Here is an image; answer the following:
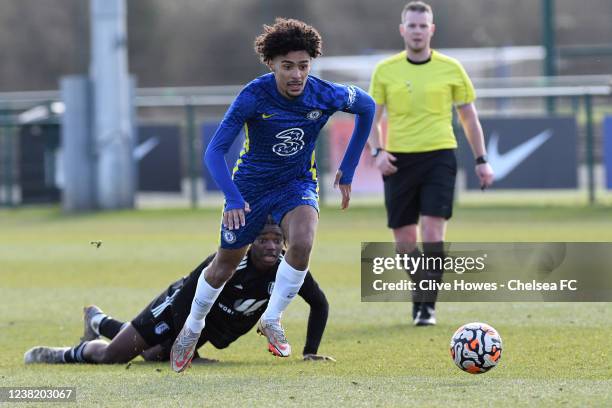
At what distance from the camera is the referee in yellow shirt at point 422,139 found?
385 inches

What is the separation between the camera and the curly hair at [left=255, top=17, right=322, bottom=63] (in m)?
7.21

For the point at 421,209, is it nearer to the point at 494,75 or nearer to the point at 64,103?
the point at 64,103

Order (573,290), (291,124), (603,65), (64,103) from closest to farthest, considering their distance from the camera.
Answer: (291,124) < (573,290) < (64,103) < (603,65)

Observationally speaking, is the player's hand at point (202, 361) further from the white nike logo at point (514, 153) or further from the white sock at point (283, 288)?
the white nike logo at point (514, 153)

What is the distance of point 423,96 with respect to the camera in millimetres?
9891

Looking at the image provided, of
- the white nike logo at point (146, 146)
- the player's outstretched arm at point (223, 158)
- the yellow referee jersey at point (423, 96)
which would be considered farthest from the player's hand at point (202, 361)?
the white nike logo at point (146, 146)

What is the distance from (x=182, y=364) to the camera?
761 centimetres

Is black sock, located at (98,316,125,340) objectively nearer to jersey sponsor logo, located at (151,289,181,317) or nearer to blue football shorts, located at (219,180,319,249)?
jersey sponsor logo, located at (151,289,181,317)

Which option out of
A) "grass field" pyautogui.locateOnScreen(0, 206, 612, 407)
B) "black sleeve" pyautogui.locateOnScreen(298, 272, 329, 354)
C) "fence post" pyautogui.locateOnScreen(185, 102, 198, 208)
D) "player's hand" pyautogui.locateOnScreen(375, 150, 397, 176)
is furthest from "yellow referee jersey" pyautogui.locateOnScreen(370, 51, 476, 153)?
"fence post" pyautogui.locateOnScreen(185, 102, 198, 208)

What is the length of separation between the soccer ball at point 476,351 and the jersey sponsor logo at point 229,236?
143 centimetres

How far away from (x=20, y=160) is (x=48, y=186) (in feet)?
2.58

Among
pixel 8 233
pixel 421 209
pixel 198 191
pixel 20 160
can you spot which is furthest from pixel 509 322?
pixel 20 160

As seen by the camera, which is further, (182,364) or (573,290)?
(573,290)

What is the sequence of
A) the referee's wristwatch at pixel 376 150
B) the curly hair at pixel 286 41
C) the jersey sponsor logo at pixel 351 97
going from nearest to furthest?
the curly hair at pixel 286 41 → the jersey sponsor logo at pixel 351 97 → the referee's wristwatch at pixel 376 150
